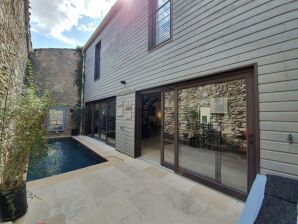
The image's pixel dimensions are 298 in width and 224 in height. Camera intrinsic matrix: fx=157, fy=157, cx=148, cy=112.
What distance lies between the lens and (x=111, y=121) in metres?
6.90

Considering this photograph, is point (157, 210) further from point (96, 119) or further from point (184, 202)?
point (96, 119)

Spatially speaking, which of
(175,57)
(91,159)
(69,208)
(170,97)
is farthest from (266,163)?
(91,159)

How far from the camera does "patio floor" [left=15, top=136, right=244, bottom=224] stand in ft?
6.94

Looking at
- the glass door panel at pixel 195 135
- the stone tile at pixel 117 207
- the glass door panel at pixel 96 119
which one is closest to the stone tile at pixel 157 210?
the stone tile at pixel 117 207

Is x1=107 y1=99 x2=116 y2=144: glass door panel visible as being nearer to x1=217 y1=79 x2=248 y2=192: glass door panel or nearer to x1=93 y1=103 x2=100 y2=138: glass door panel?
x1=93 y1=103 x2=100 y2=138: glass door panel

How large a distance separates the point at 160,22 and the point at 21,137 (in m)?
4.17

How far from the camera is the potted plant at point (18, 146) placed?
1962mm

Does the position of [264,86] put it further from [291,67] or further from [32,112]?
[32,112]

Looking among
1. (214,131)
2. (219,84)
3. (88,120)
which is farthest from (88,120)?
(219,84)

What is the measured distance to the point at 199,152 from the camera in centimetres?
328

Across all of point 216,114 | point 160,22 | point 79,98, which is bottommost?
point 216,114

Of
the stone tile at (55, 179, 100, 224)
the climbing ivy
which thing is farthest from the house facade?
the climbing ivy

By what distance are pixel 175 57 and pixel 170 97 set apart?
0.96 meters

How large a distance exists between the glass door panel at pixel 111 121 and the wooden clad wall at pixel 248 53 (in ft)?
7.43
